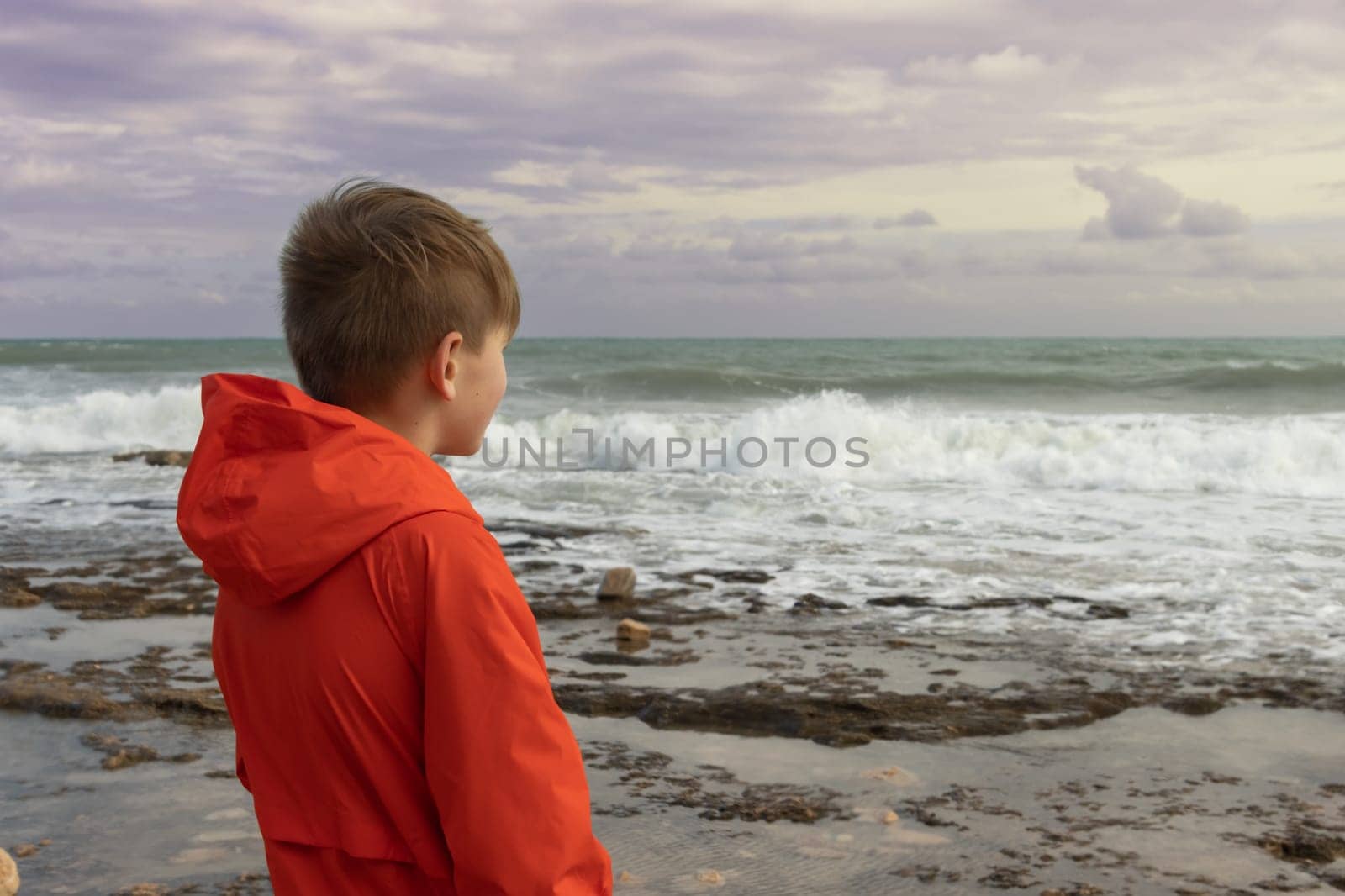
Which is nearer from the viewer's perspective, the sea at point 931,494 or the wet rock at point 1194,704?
the wet rock at point 1194,704

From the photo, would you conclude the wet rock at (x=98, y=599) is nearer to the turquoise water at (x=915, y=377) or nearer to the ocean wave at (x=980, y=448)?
the ocean wave at (x=980, y=448)

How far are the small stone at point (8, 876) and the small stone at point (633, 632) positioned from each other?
11.7ft

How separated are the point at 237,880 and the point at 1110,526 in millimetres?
8847

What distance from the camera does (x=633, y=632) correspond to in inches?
266

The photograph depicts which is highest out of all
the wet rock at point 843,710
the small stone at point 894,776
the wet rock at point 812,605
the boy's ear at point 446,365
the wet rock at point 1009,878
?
the boy's ear at point 446,365

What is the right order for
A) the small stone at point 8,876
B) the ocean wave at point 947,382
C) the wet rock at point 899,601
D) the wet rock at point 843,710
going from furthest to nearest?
the ocean wave at point 947,382, the wet rock at point 899,601, the wet rock at point 843,710, the small stone at point 8,876

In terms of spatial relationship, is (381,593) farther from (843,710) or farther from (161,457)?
(161,457)

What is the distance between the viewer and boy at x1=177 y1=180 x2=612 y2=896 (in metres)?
1.28

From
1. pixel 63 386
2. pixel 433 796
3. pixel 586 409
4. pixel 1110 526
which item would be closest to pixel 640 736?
pixel 433 796

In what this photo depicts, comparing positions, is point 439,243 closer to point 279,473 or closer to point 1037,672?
point 279,473

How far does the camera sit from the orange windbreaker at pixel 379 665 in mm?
1281

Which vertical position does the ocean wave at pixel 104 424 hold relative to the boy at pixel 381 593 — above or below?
below

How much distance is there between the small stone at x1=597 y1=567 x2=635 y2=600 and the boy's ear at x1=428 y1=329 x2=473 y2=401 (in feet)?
20.7

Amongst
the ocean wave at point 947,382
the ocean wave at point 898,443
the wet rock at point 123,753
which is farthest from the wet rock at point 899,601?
the ocean wave at point 947,382
